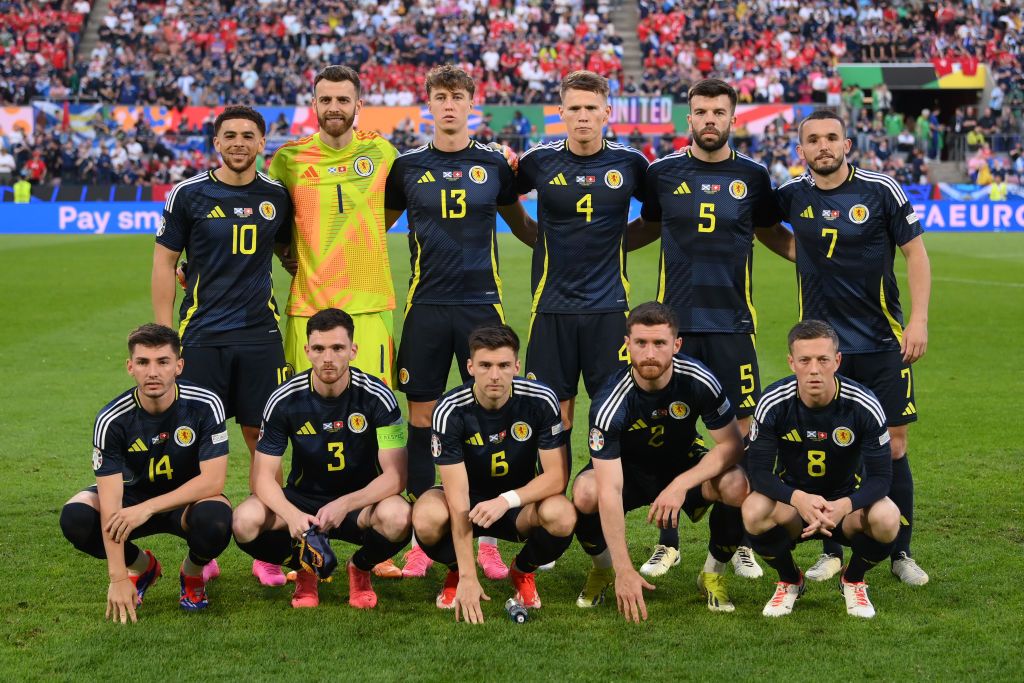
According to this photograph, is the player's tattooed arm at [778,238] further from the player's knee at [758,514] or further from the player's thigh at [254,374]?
the player's thigh at [254,374]

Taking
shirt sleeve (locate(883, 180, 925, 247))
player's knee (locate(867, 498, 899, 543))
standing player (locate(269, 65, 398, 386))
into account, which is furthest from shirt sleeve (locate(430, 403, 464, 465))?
shirt sleeve (locate(883, 180, 925, 247))

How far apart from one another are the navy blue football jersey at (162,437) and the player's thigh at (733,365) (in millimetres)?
2244

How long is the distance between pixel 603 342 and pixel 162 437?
208 cm

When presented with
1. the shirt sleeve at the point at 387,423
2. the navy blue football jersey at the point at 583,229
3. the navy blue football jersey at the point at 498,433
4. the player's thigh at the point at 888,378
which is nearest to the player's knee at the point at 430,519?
the navy blue football jersey at the point at 498,433

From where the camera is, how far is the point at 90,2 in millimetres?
37219

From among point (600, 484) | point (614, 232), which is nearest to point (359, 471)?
point (600, 484)

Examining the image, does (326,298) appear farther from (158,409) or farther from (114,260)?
(114,260)

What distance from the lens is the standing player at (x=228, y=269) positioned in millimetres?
5707

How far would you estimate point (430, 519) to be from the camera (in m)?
5.05

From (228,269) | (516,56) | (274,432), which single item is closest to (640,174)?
(228,269)

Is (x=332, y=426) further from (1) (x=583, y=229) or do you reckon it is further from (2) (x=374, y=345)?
(1) (x=583, y=229)

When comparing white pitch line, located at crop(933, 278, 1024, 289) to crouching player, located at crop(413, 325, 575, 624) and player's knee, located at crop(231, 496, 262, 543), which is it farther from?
player's knee, located at crop(231, 496, 262, 543)

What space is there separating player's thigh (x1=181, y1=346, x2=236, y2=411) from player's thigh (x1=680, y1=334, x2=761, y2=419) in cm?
222

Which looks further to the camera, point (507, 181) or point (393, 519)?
point (507, 181)
